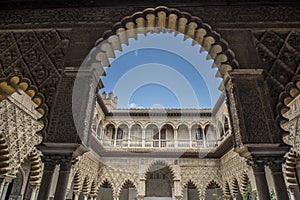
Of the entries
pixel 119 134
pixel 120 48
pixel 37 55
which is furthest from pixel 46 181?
pixel 119 134

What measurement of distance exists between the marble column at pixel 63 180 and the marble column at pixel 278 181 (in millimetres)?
2679

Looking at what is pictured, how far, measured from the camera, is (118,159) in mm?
12367

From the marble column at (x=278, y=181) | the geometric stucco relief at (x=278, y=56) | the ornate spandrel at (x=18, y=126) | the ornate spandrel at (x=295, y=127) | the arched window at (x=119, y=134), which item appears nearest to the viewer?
the marble column at (x=278, y=181)

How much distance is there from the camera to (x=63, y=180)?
8.72 feet

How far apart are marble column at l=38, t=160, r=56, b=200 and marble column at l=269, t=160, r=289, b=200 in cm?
287

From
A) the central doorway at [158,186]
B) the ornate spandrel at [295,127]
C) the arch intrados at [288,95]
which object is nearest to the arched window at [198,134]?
the central doorway at [158,186]

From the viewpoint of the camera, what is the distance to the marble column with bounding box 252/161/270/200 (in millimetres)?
2507

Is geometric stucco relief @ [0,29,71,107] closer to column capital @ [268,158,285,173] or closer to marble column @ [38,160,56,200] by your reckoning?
marble column @ [38,160,56,200]

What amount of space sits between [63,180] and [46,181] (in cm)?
21

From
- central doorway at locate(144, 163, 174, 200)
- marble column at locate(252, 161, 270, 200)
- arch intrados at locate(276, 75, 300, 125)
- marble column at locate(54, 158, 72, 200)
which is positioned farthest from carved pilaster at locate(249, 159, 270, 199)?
central doorway at locate(144, 163, 174, 200)

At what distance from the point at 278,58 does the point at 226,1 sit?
1.37 meters

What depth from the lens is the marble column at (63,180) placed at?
259 centimetres

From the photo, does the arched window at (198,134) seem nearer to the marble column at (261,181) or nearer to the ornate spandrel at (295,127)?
the ornate spandrel at (295,127)

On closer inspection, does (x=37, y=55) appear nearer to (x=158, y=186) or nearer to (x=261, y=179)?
(x=261, y=179)
